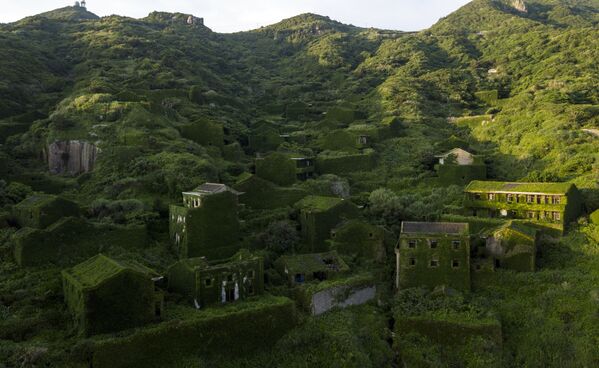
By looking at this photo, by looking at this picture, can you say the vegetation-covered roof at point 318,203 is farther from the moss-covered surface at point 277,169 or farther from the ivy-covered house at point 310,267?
the moss-covered surface at point 277,169

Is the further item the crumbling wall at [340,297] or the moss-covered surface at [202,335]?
the crumbling wall at [340,297]

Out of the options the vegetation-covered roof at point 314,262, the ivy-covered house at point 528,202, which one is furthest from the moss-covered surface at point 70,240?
the ivy-covered house at point 528,202

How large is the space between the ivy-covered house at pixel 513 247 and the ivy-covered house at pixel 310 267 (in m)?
12.5

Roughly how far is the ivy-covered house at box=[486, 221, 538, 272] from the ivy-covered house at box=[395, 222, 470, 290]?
3514 mm

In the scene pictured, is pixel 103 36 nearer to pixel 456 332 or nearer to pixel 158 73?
pixel 158 73

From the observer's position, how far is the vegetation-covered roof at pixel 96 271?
2839 cm

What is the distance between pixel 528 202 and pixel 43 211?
135 ft

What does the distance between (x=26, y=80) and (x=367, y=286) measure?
73.0 metres

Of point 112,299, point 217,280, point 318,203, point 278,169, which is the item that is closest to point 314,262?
point 318,203

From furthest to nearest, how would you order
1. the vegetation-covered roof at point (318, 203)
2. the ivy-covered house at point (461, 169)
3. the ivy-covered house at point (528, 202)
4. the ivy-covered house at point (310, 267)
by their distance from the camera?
the ivy-covered house at point (461, 169) < the vegetation-covered roof at point (318, 203) < the ivy-covered house at point (528, 202) < the ivy-covered house at point (310, 267)

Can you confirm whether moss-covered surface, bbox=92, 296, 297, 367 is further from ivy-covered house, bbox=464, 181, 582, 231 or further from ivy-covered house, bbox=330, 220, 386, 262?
ivy-covered house, bbox=464, 181, 582, 231

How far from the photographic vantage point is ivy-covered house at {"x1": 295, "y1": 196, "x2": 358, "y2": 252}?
43.7 m

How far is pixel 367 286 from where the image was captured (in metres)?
38.2

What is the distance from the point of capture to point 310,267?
1508 inches
